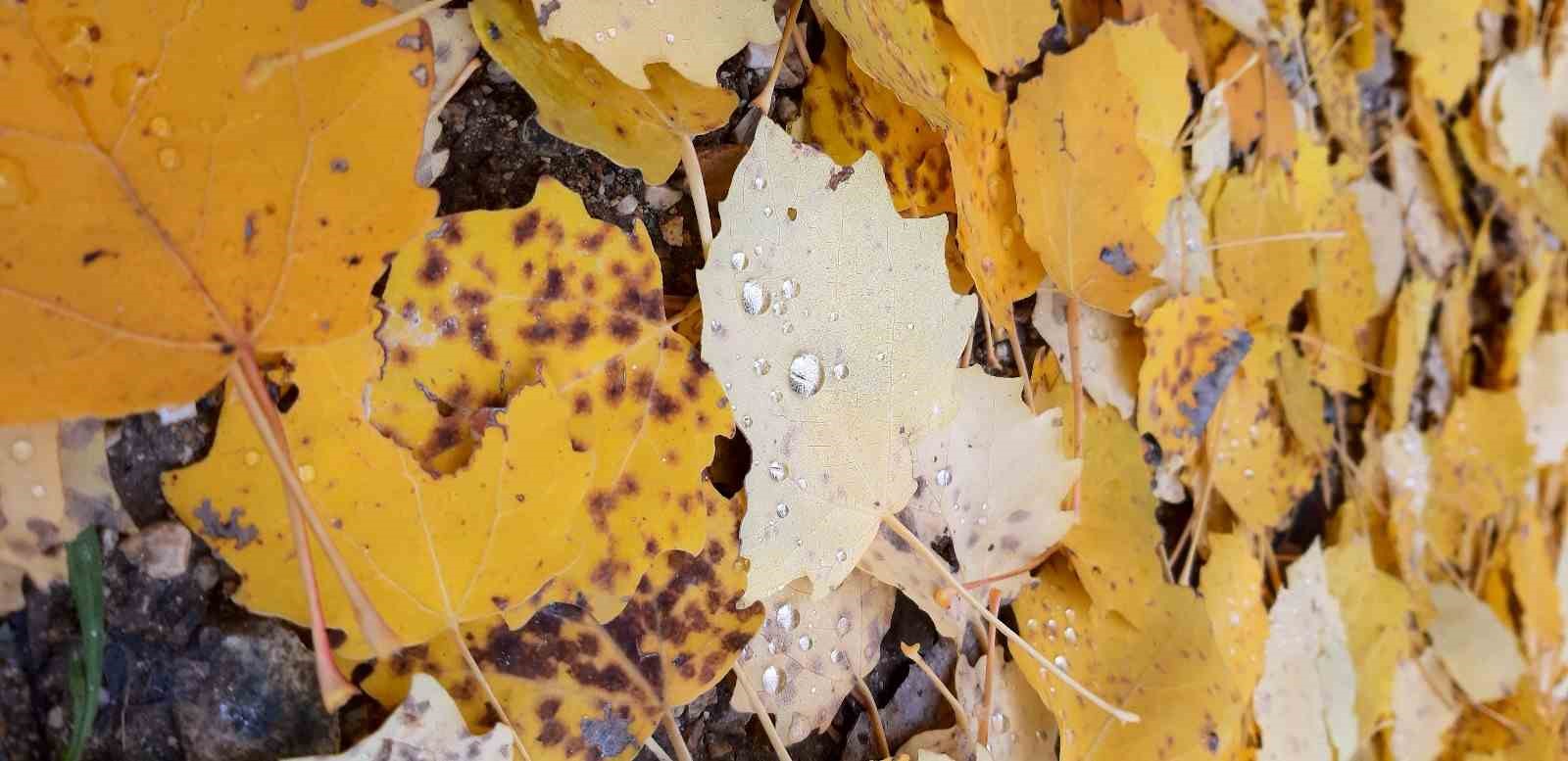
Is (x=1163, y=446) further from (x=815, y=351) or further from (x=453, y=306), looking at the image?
(x=453, y=306)

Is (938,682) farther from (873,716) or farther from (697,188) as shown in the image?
(697,188)

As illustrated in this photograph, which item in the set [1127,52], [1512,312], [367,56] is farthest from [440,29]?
[1512,312]

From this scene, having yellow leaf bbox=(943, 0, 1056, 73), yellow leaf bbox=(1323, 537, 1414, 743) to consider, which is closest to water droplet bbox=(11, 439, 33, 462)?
yellow leaf bbox=(943, 0, 1056, 73)

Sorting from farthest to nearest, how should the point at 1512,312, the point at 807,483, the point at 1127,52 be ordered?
the point at 1512,312 < the point at 1127,52 < the point at 807,483

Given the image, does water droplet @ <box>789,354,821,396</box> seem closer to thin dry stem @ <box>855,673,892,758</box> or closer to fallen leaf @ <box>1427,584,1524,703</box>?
thin dry stem @ <box>855,673,892,758</box>

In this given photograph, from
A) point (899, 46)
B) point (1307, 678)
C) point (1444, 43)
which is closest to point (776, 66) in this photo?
point (899, 46)

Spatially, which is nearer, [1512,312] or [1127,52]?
[1127,52]

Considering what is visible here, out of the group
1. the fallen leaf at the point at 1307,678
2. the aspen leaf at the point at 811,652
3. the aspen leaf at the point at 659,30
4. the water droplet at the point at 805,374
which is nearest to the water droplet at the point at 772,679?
the aspen leaf at the point at 811,652

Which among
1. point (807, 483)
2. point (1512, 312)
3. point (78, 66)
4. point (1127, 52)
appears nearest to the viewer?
point (78, 66)
